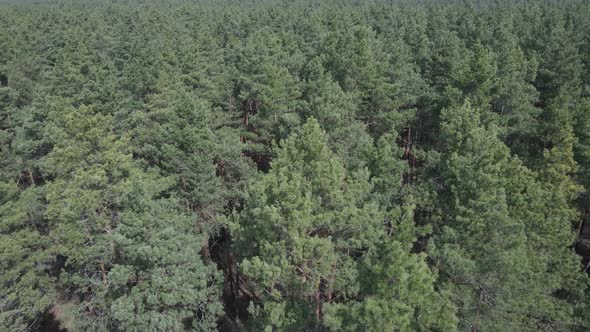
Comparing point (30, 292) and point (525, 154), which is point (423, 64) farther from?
point (30, 292)

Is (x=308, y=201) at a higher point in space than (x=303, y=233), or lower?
higher

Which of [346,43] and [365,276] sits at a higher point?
[346,43]

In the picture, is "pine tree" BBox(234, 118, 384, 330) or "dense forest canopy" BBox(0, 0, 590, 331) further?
"dense forest canopy" BBox(0, 0, 590, 331)

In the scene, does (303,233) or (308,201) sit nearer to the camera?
(308,201)

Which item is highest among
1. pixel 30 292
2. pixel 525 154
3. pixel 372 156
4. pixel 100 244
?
pixel 372 156

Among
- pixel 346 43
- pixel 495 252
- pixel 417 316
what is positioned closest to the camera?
pixel 417 316

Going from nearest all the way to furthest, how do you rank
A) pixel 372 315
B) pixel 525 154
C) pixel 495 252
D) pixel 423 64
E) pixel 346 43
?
pixel 372 315
pixel 495 252
pixel 525 154
pixel 346 43
pixel 423 64

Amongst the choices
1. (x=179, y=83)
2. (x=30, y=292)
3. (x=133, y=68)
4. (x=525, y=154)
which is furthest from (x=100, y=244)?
(x=525, y=154)

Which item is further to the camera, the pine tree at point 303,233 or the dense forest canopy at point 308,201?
the dense forest canopy at point 308,201
